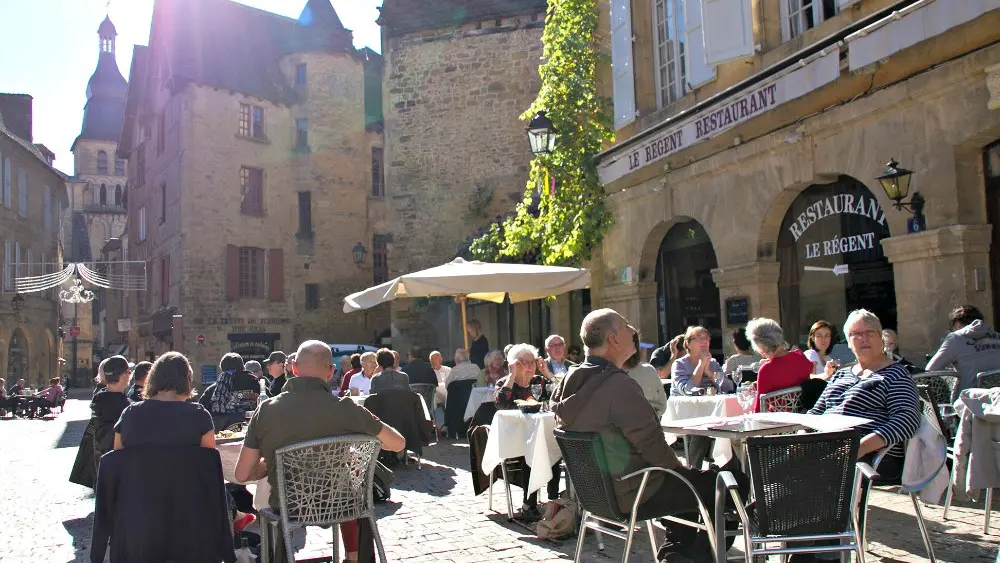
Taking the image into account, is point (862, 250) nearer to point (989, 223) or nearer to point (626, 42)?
point (989, 223)

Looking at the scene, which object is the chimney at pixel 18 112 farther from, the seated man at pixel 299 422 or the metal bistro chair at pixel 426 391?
the seated man at pixel 299 422

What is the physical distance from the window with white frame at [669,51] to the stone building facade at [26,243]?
79.8 feet

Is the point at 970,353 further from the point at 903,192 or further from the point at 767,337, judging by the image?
the point at 903,192

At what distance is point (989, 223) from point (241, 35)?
1191 inches

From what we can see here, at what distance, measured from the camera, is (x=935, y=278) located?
8.14 m

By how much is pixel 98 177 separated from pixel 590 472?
74278 millimetres

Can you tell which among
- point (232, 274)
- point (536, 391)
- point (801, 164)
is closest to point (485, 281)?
point (801, 164)

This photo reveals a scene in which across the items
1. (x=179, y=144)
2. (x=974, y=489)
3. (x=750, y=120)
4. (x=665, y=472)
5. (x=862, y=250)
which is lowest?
(x=974, y=489)

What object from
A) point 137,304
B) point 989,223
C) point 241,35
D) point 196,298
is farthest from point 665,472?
point 137,304

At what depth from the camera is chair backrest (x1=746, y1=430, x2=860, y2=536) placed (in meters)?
3.47

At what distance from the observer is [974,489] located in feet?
17.6

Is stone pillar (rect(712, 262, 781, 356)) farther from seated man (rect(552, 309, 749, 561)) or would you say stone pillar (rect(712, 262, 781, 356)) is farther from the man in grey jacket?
seated man (rect(552, 309, 749, 561))

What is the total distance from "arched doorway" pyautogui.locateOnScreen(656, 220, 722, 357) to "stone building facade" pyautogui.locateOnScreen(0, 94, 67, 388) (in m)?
23.8

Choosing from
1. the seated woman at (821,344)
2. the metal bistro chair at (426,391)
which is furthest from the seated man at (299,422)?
the metal bistro chair at (426,391)
